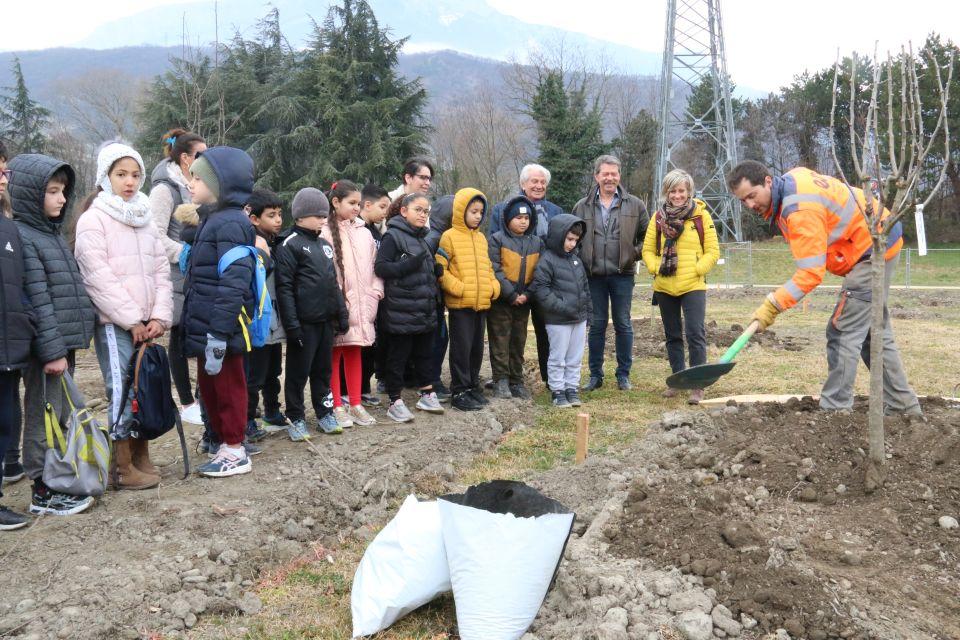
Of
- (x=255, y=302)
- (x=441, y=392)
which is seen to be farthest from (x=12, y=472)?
(x=441, y=392)

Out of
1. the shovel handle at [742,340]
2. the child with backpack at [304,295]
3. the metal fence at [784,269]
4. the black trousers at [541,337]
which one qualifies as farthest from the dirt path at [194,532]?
the metal fence at [784,269]

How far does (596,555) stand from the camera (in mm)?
3367

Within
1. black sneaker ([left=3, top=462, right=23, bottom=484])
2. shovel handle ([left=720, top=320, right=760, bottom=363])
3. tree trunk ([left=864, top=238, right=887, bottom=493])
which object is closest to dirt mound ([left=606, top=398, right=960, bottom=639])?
tree trunk ([left=864, top=238, right=887, bottom=493])

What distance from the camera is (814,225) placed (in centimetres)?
470

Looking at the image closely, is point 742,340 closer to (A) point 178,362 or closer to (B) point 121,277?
(B) point 121,277

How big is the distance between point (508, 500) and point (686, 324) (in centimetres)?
394

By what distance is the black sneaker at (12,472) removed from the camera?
15.0 ft

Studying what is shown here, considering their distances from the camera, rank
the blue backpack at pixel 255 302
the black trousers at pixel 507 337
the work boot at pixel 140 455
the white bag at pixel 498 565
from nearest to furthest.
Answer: the white bag at pixel 498 565, the blue backpack at pixel 255 302, the work boot at pixel 140 455, the black trousers at pixel 507 337

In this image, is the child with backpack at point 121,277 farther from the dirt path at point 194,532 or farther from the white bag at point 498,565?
the white bag at point 498,565

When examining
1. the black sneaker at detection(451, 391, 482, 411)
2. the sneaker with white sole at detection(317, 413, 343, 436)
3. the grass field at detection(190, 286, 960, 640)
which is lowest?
the grass field at detection(190, 286, 960, 640)

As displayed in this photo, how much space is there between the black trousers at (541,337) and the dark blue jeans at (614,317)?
42 centimetres

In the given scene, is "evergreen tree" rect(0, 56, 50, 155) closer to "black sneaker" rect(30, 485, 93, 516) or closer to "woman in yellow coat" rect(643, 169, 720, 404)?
"woman in yellow coat" rect(643, 169, 720, 404)

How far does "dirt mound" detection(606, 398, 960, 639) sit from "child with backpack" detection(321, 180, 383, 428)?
2275mm

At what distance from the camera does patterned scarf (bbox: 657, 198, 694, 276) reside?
645cm
